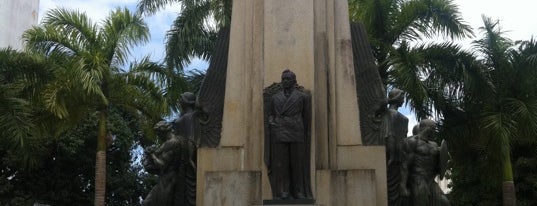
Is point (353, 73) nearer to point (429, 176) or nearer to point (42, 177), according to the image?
point (429, 176)

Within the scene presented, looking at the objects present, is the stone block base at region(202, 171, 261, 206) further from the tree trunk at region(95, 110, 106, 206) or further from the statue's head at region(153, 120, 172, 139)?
the tree trunk at region(95, 110, 106, 206)

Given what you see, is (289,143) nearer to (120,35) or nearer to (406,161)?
(406,161)

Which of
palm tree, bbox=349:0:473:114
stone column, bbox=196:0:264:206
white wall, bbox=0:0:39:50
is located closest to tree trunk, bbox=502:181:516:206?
palm tree, bbox=349:0:473:114

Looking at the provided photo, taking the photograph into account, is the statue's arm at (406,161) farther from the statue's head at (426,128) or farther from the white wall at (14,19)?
the white wall at (14,19)

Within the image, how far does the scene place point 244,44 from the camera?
1055 centimetres

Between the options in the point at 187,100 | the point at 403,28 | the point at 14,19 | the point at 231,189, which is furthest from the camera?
the point at 14,19

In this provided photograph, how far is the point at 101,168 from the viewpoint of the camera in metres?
19.4

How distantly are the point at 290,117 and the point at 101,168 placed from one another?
1150 cm

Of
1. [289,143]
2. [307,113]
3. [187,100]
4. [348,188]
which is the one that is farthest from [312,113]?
[187,100]

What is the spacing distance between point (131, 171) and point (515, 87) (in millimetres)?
16663

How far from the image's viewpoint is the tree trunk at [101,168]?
19094mm

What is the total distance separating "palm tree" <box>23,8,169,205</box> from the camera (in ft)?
60.8

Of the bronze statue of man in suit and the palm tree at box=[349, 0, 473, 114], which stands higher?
the palm tree at box=[349, 0, 473, 114]

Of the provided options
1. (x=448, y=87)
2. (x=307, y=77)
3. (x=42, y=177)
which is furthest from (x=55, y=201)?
(x=307, y=77)
